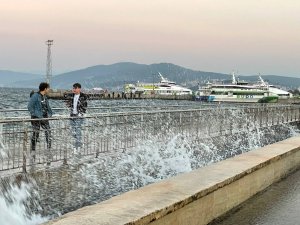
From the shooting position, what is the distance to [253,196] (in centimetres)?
769

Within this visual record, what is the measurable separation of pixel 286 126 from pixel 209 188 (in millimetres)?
20997

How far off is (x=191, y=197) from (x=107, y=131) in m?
5.26

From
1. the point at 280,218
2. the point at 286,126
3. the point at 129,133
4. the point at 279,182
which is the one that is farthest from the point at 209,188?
the point at 286,126

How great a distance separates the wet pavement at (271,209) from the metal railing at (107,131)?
3.38 metres

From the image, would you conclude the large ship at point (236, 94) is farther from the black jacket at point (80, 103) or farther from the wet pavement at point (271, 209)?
the wet pavement at point (271, 209)

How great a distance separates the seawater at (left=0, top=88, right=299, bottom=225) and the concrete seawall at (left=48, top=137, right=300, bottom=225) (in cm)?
181

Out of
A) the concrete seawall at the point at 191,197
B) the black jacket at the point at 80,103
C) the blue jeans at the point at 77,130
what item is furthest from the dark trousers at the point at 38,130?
the black jacket at the point at 80,103

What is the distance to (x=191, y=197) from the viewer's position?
5520mm

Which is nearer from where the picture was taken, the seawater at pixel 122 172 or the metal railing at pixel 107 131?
the seawater at pixel 122 172

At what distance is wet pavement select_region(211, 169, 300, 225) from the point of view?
6.28 metres

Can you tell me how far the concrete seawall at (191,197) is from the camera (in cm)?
461

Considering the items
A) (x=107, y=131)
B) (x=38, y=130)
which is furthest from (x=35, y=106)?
(x=38, y=130)

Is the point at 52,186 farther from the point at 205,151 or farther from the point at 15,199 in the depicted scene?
the point at 205,151

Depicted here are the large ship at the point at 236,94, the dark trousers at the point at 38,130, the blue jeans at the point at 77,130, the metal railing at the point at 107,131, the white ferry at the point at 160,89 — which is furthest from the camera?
the white ferry at the point at 160,89
